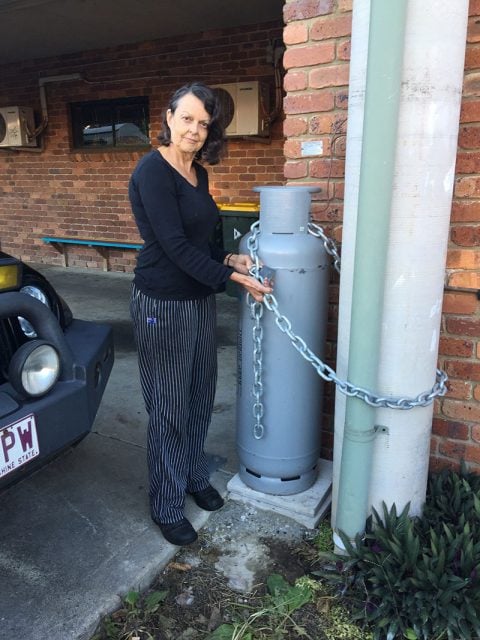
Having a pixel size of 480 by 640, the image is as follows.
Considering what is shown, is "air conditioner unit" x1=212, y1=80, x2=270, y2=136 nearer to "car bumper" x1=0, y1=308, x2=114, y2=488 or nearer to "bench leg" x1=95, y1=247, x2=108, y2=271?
"bench leg" x1=95, y1=247, x2=108, y2=271

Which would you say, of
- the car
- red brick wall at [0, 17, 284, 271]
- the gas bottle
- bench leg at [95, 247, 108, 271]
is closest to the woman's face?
the gas bottle

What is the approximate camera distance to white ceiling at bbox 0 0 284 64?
546cm

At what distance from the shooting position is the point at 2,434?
1740mm

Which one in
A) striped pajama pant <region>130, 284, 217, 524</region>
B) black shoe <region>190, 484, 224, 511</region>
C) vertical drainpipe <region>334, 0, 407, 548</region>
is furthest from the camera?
black shoe <region>190, 484, 224, 511</region>

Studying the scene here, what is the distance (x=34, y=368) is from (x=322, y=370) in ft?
3.47

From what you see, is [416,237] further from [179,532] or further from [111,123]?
[111,123]

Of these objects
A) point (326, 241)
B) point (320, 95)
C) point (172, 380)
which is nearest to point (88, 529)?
point (172, 380)

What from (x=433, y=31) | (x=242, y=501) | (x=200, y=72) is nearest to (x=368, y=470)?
(x=242, y=501)

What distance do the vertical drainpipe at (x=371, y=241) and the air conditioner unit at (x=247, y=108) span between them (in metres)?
4.64

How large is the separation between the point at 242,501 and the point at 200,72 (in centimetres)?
559

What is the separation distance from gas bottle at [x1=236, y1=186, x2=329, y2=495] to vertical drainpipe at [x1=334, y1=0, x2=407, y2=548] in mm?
432

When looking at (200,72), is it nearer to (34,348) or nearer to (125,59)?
(125,59)

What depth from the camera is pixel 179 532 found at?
236 cm

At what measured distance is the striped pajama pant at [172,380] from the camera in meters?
2.25
